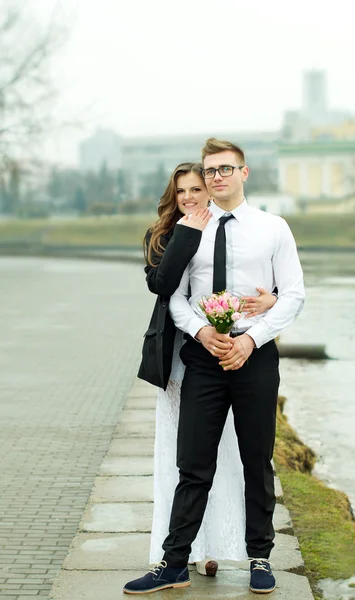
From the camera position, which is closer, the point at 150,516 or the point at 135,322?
the point at 150,516

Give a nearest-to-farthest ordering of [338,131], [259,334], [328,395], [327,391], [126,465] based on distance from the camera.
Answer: [259,334] < [126,465] < [328,395] < [327,391] < [338,131]

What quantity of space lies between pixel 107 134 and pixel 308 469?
185966 millimetres

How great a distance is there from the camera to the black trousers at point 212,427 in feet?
12.8

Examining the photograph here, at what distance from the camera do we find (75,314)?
1786 centimetres

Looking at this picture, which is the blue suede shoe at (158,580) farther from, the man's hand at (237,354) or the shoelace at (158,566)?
the man's hand at (237,354)

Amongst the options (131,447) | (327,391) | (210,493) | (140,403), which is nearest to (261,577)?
(210,493)

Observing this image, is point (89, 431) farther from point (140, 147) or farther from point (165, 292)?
point (140, 147)

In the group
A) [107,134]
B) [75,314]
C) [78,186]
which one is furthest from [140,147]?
[75,314]

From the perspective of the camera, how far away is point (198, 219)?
12.8 feet

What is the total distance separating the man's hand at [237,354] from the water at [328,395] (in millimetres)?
1178

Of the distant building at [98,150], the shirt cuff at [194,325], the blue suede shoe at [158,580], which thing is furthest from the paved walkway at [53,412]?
the distant building at [98,150]

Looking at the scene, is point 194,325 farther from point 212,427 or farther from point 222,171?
point 222,171

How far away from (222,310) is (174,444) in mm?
713

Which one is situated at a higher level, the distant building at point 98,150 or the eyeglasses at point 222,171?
the eyeglasses at point 222,171
